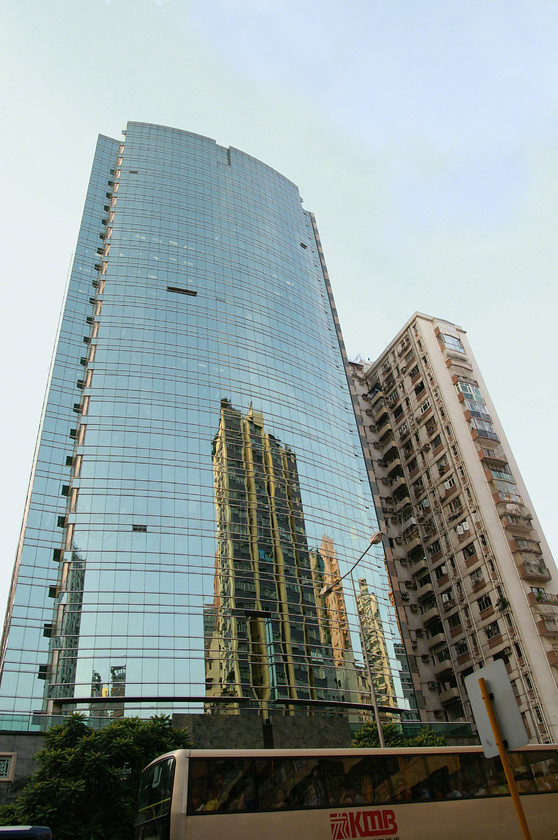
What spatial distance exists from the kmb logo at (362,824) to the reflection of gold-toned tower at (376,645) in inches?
1471

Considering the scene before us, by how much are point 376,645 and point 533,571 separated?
49.6ft

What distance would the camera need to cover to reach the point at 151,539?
50969 mm

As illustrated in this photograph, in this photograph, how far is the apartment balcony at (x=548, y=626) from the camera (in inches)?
1928

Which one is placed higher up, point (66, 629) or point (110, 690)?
point (66, 629)

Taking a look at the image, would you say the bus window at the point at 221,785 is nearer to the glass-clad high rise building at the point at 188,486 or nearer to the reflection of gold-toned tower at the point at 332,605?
the glass-clad high rise building at the point at 188,486

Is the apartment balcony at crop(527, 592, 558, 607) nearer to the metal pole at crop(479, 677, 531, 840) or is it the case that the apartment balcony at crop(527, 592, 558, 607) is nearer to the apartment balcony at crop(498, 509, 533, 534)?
the apartment balcony at crop(498, 509, 533, 534)

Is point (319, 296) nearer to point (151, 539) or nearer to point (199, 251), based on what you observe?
point (199, 251)

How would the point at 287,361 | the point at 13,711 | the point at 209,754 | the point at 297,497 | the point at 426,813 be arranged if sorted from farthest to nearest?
the point at 287,361 < the point at 297,497 < the point at 13,711 < the point at 426,813 < the point at 209,754

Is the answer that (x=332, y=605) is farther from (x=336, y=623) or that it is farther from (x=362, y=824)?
(x=362, y=824)

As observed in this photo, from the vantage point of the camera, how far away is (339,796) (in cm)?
1395

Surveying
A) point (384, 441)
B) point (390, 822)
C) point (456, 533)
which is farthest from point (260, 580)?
point (390, 822)

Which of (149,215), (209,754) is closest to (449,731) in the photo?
(209,754)

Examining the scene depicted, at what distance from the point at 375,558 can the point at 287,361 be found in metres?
24.9

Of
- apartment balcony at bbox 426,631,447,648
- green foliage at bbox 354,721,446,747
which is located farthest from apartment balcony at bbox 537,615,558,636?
green foliage at bbox 354,721,446,747
